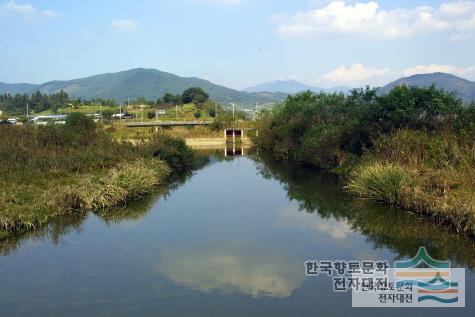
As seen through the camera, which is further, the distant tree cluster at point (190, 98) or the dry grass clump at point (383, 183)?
the distant tree cluster at point (190, 98)

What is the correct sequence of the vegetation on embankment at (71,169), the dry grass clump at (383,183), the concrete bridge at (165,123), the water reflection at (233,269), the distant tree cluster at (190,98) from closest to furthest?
the water reflection at (233,269)
the vegetation on embankment at (71,169)
the dry grass clump at (383,183)
the concrete bridge at (165,123)
the distant tree cluster at (190,98)

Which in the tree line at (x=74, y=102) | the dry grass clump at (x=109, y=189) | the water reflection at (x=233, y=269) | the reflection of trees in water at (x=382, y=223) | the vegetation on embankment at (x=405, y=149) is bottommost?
the water reflection at (x=233, y=269)

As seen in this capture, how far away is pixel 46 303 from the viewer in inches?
391

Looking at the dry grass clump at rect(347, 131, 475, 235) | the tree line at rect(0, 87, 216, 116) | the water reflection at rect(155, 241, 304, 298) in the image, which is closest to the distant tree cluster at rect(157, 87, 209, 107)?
the tree line at rect(0, 87, 216, 116)

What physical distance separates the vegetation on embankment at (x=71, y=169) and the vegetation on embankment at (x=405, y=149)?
926 cm

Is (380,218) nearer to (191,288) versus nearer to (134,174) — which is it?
(191,288)

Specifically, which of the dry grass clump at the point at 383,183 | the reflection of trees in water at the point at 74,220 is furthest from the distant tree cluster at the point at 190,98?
the dry grass clump at the point at 383,183

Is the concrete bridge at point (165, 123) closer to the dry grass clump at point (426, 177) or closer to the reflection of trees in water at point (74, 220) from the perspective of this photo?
the reflection of trees in water at point (74, 220)

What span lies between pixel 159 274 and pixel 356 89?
2485cm

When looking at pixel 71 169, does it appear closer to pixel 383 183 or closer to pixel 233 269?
pixel 233 269

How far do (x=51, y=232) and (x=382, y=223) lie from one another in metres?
10.5

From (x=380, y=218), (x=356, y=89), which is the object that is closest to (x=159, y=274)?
(x=380, y=218)

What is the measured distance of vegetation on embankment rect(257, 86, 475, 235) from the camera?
15.9 meters

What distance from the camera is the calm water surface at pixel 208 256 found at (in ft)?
32.0
